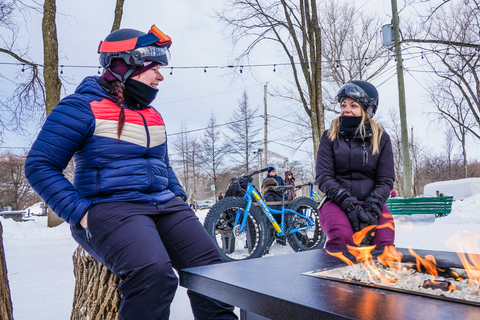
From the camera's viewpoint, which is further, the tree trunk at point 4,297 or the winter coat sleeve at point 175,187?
the winter coat sleeve at point 175,187

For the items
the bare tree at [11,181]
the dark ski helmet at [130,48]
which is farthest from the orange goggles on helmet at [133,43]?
the bare tree at [11,181]

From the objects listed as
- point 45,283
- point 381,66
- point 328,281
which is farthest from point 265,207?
point 381,66

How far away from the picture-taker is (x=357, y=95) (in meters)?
2.86

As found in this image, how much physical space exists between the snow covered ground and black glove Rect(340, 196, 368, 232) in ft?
2.16

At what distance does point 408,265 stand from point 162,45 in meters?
1.74

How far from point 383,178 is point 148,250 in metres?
2.05

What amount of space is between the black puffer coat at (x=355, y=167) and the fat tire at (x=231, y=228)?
188cm

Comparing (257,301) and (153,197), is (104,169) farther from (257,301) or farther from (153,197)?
(257,301)

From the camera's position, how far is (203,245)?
1.80m

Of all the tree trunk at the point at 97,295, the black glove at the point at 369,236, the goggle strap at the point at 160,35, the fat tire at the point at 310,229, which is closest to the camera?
the tree trunk at the point at 97,295

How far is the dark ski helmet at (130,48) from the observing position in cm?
190

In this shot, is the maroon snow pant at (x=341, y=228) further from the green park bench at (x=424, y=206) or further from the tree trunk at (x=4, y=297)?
the green park bench at (x=424, y=206)

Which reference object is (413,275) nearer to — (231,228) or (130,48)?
(130,48)

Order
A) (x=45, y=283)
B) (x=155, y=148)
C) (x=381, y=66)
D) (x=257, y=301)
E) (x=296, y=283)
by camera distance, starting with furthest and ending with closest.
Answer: (x=381, y=66) < (x=45, y=283) < (x=155, y=148) < (x=296, y=283) < (x=257, y=301)
